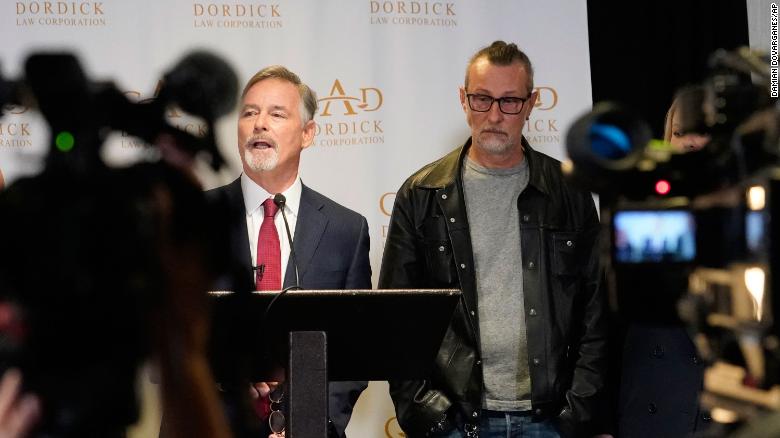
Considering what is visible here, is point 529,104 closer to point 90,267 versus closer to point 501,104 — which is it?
point 501,104

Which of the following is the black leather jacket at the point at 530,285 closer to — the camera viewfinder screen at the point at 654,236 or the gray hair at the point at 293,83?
the gray hair at the point at 293,83

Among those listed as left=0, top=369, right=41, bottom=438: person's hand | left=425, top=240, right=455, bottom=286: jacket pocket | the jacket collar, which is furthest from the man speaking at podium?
left=0, top=369, right=41, bottom=438: person's hand

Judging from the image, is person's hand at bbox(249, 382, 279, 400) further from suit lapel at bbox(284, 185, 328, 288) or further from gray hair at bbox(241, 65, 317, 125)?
gray hair at bbox(241, 65, 317, 125)

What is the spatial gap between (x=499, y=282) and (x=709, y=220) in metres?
2.52

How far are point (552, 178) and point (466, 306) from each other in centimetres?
73

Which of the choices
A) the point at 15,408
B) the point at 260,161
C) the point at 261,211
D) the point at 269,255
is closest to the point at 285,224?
the point at 269,255

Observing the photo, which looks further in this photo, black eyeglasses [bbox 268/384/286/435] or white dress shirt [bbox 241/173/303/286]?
white dress shirt [bbox 241/173/303/286]

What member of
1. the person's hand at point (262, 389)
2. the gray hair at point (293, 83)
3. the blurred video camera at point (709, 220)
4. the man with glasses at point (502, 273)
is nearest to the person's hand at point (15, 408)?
the blurred video camera at point (709, 220)

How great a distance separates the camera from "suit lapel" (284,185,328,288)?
4.44m

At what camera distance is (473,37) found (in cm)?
521

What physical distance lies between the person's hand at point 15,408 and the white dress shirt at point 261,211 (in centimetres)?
295

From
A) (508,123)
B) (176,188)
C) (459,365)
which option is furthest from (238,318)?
(508,123)

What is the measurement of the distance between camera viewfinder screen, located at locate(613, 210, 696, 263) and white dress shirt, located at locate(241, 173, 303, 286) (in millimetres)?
2548

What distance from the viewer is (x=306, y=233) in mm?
4570
